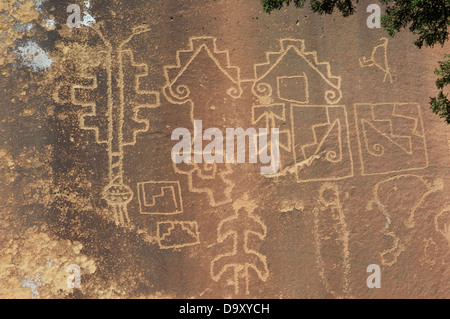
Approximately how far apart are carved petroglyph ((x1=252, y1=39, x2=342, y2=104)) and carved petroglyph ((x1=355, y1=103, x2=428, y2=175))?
0.41 meters

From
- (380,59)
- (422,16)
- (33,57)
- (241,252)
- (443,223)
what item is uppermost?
(33,57)

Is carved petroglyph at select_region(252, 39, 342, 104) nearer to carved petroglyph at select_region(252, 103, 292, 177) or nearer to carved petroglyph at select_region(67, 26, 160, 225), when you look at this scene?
carved petroglyph at select_region(252, 103, 292, 177)

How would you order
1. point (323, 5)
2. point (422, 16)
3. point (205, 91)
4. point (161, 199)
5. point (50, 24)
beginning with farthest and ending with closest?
point (50, 24) → point (205, 91) → point (161, 199) → point (323, 5) → point (422, 16)

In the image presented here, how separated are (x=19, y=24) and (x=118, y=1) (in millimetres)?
1134

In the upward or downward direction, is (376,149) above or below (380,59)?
below

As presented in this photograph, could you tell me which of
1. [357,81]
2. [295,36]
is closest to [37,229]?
[295,36]

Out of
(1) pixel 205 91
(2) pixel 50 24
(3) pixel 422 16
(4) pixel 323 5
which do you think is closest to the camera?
(3) pixel 422 16

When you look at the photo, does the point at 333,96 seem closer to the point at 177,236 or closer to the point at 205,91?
the point at 205,91

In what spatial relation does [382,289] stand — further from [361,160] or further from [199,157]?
[199,157]

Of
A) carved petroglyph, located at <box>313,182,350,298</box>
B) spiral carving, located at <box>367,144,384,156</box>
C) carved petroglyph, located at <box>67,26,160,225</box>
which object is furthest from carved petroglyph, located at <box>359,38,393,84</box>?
carved petroglyph, located at <box>67,26,160,225</box>

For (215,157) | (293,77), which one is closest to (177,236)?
(215,157)

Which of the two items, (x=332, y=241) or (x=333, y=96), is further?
(x=333, y=96)

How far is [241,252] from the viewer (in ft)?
13.1

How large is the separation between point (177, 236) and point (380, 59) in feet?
9.78
